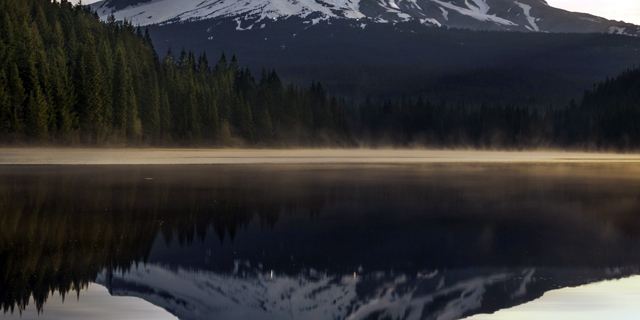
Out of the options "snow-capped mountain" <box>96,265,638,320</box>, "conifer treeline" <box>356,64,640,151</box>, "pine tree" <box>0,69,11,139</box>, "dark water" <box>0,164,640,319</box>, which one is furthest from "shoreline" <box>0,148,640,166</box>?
"conifer treeline" <box>356,64,640,151</box>

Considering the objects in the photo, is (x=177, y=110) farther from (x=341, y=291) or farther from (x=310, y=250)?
(x=341, y=291)

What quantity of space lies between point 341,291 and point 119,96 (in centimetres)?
8906

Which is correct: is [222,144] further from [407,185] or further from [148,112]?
[407,185]

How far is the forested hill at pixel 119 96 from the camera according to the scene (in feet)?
266

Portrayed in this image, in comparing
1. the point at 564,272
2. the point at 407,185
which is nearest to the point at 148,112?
the point at 407,185

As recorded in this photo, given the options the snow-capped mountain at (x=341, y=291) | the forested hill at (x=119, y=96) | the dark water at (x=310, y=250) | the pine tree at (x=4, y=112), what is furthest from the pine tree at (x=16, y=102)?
the snow-capped mountain at (x=341, y=291)

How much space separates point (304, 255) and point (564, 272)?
14.4 feet

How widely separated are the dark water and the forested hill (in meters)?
59.9

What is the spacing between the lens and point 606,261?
13.1m

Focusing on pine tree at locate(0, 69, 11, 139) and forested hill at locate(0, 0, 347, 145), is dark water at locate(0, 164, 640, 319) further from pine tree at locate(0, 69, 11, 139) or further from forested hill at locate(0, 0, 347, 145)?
forested hill at locate(0, 0, 347, 145)

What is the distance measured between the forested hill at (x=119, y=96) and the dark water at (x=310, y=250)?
196 feet

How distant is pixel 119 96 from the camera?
313 ft

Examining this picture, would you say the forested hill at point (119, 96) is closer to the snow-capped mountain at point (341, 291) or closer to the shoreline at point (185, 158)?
the shoreline at point (185, 158)

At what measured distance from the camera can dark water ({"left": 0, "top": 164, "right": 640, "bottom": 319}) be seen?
10328 mm
